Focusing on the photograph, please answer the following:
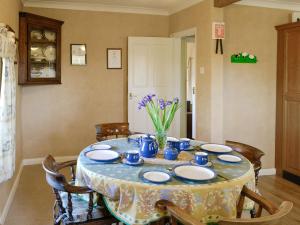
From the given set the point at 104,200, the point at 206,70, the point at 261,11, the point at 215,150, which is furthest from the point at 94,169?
the point at 261,11

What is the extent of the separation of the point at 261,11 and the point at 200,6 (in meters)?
0.84

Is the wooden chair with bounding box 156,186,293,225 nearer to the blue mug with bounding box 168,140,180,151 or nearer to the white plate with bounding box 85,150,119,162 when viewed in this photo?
the white plate with bounding box 85,150,119,162

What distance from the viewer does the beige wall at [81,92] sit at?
4.95m

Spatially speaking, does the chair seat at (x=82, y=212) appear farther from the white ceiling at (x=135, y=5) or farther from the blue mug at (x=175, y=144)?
the white ceiling at (x=135, y=5)

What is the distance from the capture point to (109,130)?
3463 mm

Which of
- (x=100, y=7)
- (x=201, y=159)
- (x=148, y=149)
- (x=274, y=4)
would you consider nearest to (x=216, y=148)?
(x=201, y=159)

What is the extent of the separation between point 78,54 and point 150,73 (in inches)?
46.8

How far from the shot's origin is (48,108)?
500 cm

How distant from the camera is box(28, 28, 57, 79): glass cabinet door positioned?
4.60 meters

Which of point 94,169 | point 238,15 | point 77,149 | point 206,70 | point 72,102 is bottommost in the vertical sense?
point 77,149

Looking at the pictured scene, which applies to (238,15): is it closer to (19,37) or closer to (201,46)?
(201,46)

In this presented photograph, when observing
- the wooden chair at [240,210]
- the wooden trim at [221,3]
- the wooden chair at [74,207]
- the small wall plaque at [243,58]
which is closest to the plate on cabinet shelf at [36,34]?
the wooden trim at [221,3]

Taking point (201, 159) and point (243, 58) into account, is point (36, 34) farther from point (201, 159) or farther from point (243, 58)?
point (201, 159)

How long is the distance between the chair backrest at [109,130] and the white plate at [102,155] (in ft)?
2.91
